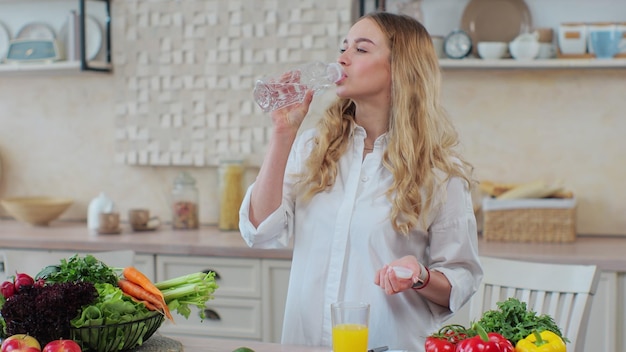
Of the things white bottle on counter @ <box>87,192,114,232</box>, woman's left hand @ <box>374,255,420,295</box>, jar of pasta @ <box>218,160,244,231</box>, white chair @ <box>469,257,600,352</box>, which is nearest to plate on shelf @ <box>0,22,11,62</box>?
white bottle on counter @ <box>87,192,114,232</box>

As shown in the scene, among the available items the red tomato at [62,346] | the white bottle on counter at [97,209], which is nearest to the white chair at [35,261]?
the red tomato at [62,346]

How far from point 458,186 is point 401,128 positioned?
206mm

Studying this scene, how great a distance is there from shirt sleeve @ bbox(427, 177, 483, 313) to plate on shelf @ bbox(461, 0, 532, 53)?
1.55 metres

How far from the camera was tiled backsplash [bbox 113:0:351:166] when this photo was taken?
12.3ft

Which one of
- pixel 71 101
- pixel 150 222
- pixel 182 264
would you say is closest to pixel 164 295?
pixel 182 264

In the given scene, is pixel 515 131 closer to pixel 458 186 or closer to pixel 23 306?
pixel 458 186

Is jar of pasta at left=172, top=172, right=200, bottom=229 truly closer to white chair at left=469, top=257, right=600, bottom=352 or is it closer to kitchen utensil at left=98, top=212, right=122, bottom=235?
kitchen utensil at left=98, top=212, right=122, bottom=235

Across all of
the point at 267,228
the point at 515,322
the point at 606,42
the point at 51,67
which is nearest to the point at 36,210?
the point at 51,67

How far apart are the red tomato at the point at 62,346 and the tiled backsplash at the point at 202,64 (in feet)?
7.27

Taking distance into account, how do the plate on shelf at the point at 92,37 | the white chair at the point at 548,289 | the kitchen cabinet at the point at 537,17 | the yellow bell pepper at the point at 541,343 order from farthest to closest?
1. the plate on shelf at the point at 92,37
2. the kitchen cabinet at the point at 537,17
3. the white chair at the point at 548,289
4. the yellow bell pepper at the point at 541,343

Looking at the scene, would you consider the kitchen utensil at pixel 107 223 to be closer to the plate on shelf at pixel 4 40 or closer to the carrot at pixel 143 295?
the plate on shelf at pixel 4 40

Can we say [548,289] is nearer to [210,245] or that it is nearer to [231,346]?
[231,346]

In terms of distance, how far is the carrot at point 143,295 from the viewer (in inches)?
73.0

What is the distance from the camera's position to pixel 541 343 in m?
1.59
